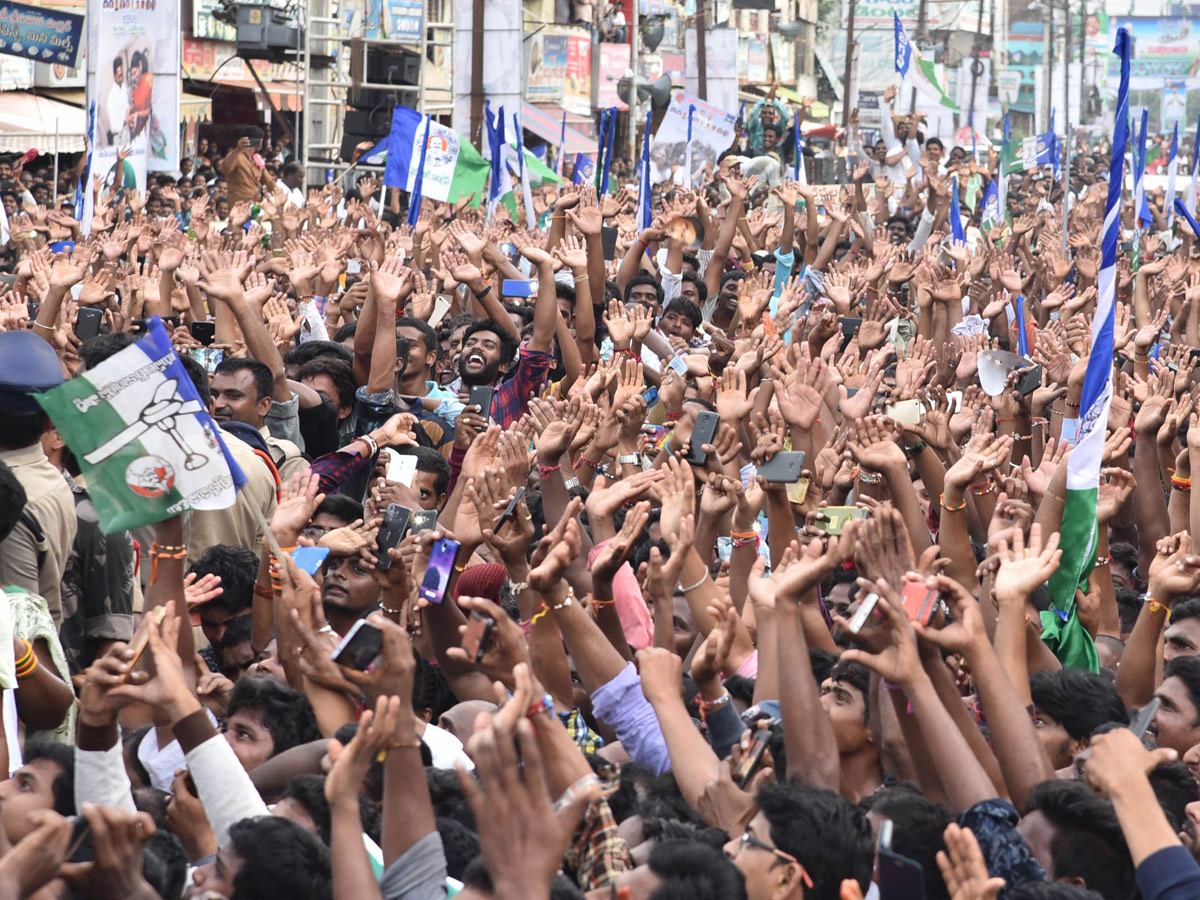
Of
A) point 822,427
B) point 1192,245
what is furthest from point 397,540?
point 1192,245

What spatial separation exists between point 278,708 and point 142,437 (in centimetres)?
76

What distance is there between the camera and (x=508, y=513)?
459 cm

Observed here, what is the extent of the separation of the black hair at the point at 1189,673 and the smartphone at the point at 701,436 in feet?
5.66

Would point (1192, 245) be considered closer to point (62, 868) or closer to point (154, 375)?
point (154, 375)

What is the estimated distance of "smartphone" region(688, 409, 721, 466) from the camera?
5.51m

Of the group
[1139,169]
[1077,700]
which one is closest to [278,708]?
[1077,700]

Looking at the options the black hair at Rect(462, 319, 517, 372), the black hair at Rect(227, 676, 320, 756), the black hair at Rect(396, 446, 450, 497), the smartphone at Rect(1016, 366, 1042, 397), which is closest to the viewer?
the black hair at Rect(227, 676, 320, 756)

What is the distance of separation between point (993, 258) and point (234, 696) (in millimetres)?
7898

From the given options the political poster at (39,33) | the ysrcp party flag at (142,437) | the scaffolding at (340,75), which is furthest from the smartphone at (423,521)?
the scaffolding at (340,75)

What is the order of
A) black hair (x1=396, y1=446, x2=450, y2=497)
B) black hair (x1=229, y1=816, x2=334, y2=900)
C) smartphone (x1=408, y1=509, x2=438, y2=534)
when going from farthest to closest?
1. black hair (x1=396, y1=446, x2=450, y2=497)
2. smartphone (x1=408, y1=509, x2=438, y2=534)
3. black hair (x1=229, y1=816, x2=334, y2=900)

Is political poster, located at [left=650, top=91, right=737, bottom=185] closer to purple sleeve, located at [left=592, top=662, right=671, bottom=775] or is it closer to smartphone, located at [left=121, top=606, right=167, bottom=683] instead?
purple sleeve, located at [left=592, top=662, right=671, bottom=775]

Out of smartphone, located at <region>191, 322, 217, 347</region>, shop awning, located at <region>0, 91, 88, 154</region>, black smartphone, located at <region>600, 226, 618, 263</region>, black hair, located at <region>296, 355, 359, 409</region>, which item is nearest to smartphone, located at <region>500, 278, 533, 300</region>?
black smartphone, located at <region>600, 226, 618, 263</region>

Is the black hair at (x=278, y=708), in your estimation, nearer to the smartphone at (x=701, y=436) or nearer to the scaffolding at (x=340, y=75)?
the smartphone at (x=701, y=436)

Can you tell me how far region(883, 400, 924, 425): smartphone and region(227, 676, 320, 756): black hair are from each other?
9.21ft
